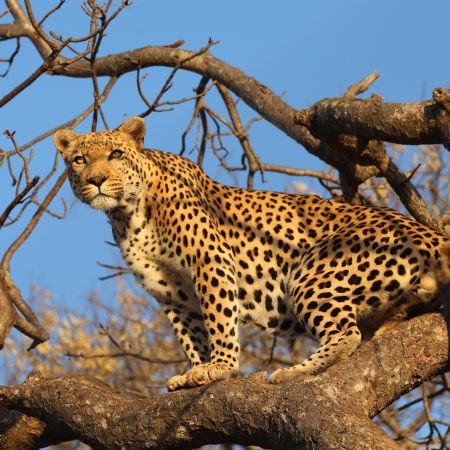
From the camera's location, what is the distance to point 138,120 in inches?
343

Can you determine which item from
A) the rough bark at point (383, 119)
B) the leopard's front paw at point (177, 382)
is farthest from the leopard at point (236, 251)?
the rough bark at point (383, 119)

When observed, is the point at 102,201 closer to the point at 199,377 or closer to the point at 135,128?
the point at 135,128

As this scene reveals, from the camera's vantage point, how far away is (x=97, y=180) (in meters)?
8.30

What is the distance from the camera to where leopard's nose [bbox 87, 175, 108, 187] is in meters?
8.30

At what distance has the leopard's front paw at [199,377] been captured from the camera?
755 cm

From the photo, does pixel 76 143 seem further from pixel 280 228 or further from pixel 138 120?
pixel 280 228

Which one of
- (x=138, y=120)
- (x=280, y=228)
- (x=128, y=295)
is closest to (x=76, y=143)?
(x=138, y=120)

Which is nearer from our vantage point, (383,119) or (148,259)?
(383,119)

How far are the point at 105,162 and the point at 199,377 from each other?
1.96m

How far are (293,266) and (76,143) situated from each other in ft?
6.73

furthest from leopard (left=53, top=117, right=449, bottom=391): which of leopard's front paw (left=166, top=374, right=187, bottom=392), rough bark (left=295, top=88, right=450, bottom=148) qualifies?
rough bark (left=295, top=88, right=450, bottom=148)

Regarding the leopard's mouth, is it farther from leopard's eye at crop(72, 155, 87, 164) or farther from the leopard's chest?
leopard's eye at crop(72, 155, 87, 164)

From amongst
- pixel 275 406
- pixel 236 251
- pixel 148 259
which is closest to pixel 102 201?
pixel 148 259

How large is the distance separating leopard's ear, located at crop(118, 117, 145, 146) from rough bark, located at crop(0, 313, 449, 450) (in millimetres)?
2256
